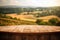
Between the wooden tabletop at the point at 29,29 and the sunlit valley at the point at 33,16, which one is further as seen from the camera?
the sunlit valley at the point at 33,16

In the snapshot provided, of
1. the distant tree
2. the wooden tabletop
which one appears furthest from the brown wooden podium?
the distant tree

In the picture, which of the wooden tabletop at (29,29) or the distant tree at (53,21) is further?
the distant tree at (53,21)

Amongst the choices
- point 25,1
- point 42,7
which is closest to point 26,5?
point 25,1

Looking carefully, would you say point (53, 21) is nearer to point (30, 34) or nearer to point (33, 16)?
point (33, 16)

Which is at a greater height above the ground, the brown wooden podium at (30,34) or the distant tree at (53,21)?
the distant tree at (53,21)

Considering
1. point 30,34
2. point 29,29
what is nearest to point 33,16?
point 29,29

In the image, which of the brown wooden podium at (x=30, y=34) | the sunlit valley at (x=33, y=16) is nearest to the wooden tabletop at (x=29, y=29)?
the brown wooden podium at (x=30, y=34)

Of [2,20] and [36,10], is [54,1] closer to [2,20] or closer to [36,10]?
[36,10]

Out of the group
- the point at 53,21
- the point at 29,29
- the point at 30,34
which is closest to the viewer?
the point at 30,34

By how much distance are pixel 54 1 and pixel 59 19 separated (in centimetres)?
40

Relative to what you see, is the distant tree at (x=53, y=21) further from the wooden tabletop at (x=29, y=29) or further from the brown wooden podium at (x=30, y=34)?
the brown wooden podium at (x=30, y=34)

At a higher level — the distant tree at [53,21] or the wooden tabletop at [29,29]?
the distant tree at [53,21]

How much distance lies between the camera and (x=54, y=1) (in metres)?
2.79

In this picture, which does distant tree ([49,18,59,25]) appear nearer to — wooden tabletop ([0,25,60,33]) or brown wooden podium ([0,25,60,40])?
wooden tabletop ([0,25,60,33])
